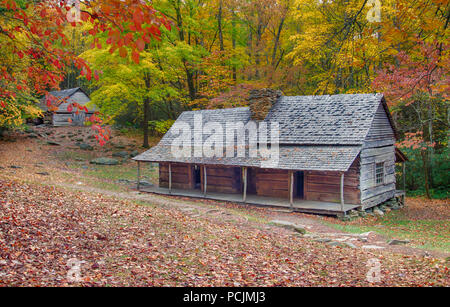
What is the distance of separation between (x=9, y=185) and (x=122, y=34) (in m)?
10.8

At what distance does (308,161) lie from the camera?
58.0ft

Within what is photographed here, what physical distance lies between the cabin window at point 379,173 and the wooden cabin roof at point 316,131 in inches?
109

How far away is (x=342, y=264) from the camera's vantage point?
8.77 metres

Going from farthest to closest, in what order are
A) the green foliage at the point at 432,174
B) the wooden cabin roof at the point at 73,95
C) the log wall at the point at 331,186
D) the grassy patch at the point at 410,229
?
the wooden cabin roof at the point at 73,95 < the green foliage at the point at 432,174 < the log wall at the point at 331,186 < the grassy patch at the point at 410,229

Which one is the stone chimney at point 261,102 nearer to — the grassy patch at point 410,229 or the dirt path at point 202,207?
the dirt path at point 202,207

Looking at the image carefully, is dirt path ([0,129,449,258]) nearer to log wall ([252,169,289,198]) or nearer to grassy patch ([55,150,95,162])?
grassy patch ([55,150,95,162])

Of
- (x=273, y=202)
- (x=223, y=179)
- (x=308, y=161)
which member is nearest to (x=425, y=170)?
(x=308, y=161)

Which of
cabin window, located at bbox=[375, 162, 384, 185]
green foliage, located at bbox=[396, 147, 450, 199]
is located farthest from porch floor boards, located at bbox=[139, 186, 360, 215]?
green foliage, located at bbox=[396, 147, 450, 199]

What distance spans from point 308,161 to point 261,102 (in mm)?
5780

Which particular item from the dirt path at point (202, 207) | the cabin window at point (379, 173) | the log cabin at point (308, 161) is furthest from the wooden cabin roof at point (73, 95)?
the cabin window at point (379, 173)

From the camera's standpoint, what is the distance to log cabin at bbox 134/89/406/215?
17.9m

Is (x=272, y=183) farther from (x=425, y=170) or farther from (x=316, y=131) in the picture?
(x=425, y=170)

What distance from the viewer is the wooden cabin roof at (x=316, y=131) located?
1764cm
